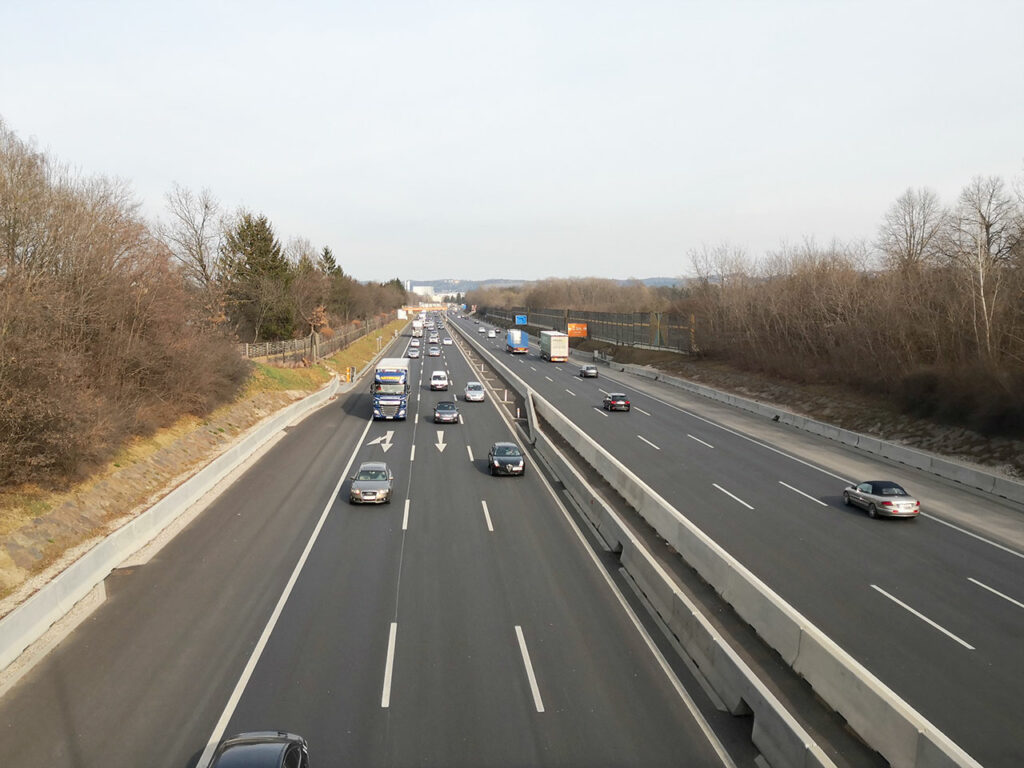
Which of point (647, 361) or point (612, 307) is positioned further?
point (612, 307)

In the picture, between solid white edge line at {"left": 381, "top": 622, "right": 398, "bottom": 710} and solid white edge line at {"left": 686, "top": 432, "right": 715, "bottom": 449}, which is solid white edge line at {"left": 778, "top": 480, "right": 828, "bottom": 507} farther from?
solid white edge line at {"left": 381, "top": 622, "right": 398, "bottom": 710}

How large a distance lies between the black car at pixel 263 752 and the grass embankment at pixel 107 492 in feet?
32.9

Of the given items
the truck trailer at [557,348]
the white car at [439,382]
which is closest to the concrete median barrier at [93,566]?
the white car at [439,382]

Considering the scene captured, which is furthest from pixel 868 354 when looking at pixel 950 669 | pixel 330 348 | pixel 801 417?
pixel 330 348

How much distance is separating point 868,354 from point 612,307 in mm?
93047

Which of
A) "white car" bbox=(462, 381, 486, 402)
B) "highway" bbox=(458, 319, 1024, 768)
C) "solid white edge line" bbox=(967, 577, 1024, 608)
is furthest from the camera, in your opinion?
"white car" bbox=(462, 381, 486, 402)

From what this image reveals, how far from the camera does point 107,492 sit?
22.5 metres

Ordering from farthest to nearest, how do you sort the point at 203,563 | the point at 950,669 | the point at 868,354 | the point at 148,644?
the point at 868,354
the point at 203,563
the point at 148,644
the point at 950,669

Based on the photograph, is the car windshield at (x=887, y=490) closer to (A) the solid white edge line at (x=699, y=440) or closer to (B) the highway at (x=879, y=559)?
(B) the highway at (x=879, y=559)

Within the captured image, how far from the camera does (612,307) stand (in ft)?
456

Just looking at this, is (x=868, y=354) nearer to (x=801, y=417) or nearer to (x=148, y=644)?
(x=801, y=417)

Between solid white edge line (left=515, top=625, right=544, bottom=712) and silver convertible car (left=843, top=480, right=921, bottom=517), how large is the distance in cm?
1511

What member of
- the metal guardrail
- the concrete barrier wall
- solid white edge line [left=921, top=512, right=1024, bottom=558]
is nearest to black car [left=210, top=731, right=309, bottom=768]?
solid white edge line [left=921, top=512, right=1024, bottom=558]

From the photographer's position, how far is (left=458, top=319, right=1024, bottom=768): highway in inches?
464
